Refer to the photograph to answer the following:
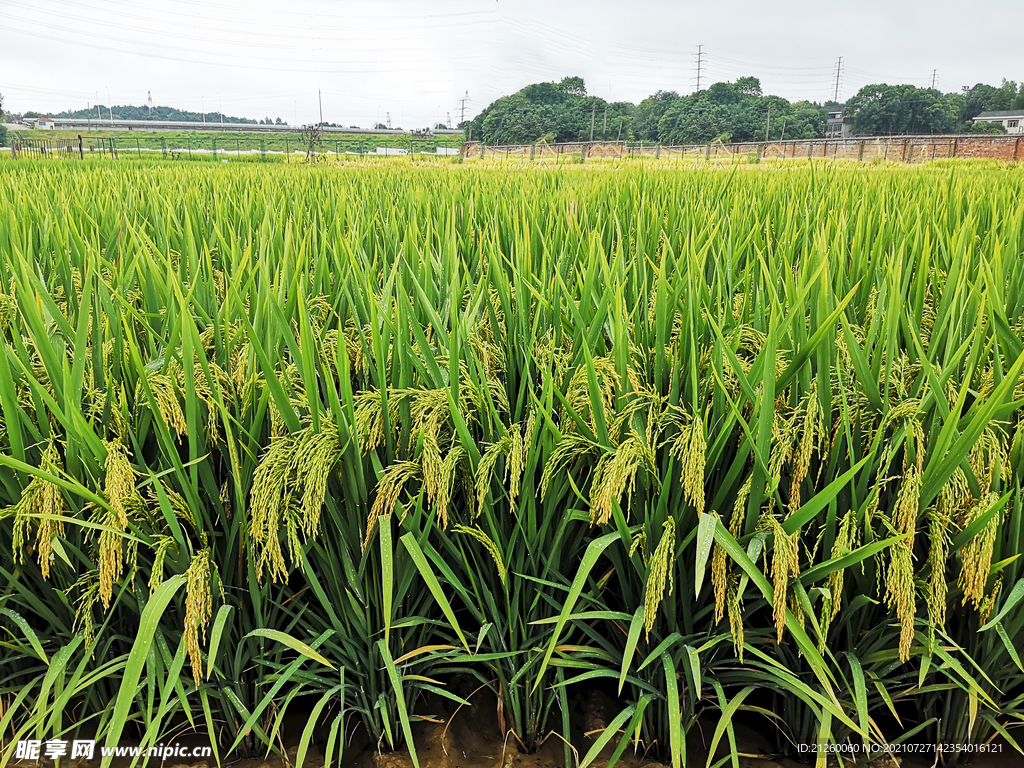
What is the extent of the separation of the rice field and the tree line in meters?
48.9

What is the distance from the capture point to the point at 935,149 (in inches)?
977

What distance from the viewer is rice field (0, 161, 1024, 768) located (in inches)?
37.5

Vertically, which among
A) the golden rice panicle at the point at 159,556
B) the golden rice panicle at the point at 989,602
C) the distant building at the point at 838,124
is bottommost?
the golden rice panicle at the point at 989,602

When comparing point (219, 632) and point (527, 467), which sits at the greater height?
point (527, 467)

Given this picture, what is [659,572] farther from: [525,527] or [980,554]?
[980,554]

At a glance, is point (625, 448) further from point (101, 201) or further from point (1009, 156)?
point (1009, 156)

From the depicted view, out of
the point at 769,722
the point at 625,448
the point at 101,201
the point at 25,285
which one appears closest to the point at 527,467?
the point at 625,448

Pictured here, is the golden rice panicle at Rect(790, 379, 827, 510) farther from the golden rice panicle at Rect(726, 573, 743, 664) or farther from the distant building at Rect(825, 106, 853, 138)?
the distant building at Rect(825, 106, 853, 138)

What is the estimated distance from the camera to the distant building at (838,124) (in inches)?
2525

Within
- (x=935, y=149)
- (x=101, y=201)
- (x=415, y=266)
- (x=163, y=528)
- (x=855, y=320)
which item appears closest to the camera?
(x=163, y=528)

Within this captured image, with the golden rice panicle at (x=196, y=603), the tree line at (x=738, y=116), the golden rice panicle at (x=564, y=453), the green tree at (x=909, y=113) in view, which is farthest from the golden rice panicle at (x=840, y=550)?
the green tree at (x=909, y=113)

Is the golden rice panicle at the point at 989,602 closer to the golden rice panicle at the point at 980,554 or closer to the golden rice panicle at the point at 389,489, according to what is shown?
the golden rice panicle at the point at 980,554

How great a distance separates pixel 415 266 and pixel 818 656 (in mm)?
1309

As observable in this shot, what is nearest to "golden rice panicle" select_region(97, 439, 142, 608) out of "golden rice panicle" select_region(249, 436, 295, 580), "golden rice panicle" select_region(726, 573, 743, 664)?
"golden rice panicle" select_region(249, 436, 295, 580)
